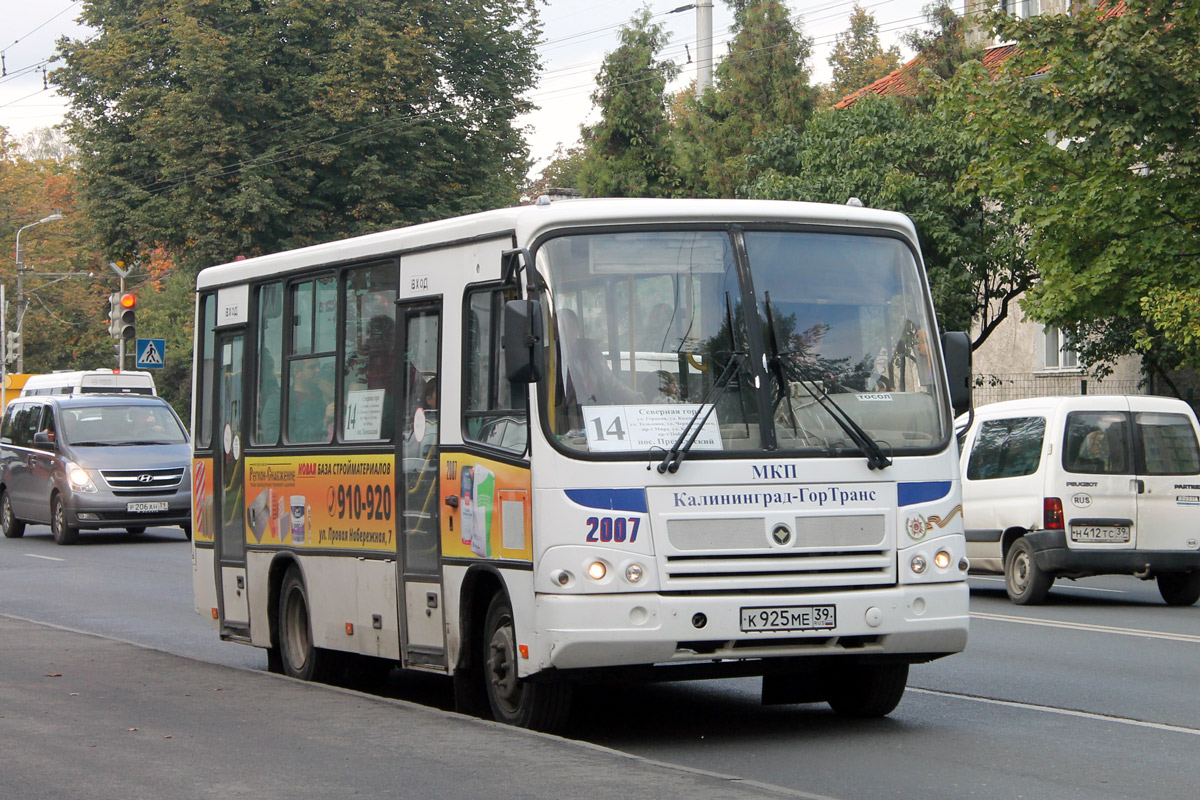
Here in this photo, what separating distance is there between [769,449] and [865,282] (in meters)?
1.16

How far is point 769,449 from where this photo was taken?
8.88 meters

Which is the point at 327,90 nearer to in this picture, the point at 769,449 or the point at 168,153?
the point at 168,153

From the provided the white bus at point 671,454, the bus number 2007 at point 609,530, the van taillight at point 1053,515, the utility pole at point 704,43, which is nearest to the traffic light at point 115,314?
the van taillight at point 1053,515

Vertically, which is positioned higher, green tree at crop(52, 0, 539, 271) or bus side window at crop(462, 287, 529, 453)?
green tree at crop(52, 0, 539, 271)

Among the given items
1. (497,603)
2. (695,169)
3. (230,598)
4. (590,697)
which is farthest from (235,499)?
(695,169)

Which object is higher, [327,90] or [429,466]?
[327,90]

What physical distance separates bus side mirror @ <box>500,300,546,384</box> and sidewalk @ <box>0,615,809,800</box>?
168 cm

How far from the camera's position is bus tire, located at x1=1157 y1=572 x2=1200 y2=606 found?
1754 cm

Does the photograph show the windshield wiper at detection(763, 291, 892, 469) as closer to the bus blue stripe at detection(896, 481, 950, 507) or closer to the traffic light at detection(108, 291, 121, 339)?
the bus blue stripe at detection(896, 481, 950, 507)

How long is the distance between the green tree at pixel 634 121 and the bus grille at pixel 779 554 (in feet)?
119

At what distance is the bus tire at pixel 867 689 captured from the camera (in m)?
9.65

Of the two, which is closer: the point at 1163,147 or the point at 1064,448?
the point at 1064,448

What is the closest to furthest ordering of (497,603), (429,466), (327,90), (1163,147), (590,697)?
(497,603)
(429,466)
(590,697)
(1163,147)
(327,90)

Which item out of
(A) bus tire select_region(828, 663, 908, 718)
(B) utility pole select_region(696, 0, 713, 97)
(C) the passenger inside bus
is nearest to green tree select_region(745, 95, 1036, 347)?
(B) utility pole select_region(696, 0, 713, 97)
